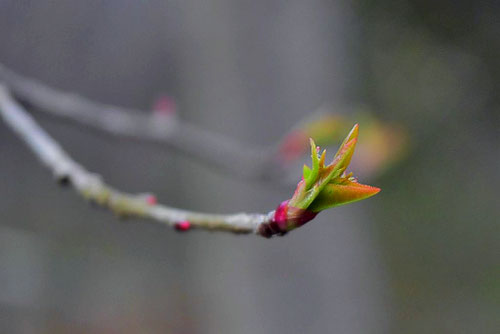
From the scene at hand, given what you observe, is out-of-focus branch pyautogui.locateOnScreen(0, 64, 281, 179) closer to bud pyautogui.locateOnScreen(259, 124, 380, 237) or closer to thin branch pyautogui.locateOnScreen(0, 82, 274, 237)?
thin branch pyautogui.locateOnScreen(0, 82, 274, 237)

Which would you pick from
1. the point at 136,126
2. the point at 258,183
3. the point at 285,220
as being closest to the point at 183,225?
the point at 285,220

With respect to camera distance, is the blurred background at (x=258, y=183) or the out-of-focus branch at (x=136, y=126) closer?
the out-of-focus branch at (x=136, y=126)

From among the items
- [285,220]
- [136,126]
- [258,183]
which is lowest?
[285,220]

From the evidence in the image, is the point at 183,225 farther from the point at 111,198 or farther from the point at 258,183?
the point at 258,183

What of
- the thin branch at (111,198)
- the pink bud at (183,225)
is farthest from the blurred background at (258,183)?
the pink bud at (183,225)

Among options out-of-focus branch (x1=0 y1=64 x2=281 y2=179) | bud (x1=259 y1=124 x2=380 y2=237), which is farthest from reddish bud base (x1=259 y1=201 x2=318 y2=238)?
out-of-focus branch (x1=0 y1=64 x2=281 y2=179)

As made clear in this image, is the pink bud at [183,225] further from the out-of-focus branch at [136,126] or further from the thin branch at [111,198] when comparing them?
the out-of-focus branch at [136,126]

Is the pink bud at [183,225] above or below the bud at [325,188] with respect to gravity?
above

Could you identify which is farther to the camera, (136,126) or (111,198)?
(136,126)
